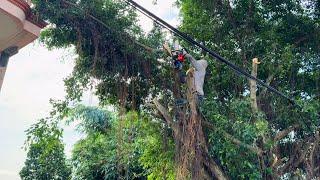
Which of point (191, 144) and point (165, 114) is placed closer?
point (191, 144)

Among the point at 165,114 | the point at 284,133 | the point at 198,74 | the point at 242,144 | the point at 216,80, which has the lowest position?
the point at 242,144

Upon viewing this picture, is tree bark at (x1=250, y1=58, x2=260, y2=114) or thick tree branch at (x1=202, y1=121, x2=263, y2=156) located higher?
tree bark at (x1=250, y1=58, x2=260, y2=114)

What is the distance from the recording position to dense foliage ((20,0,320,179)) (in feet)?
23.8

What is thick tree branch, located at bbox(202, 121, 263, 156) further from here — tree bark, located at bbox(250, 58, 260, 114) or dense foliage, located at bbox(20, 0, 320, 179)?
tree bark, located at bbox(250, 58, 260, 114)

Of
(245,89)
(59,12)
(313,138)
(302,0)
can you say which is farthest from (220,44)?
(59,12)

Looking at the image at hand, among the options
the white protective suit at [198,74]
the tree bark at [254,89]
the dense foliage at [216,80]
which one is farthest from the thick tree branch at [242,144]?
the white protective suit at [198,74]

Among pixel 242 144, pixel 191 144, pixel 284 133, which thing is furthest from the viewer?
pixel 284 133

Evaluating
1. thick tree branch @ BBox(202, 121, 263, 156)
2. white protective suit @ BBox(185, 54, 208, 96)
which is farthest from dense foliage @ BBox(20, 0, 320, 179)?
white protective suit @ BBox(185, 54, 208, 96)

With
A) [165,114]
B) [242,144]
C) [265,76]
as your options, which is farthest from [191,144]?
[265,76]

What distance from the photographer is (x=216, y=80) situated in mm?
8586

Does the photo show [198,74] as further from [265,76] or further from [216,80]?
[265,76]

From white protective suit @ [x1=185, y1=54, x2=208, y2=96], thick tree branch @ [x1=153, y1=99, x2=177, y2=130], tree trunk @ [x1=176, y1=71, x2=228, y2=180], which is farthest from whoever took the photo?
thick tree branch @ [x1=153, y1=99, x2=177, y2=130]

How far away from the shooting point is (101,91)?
28.3ft

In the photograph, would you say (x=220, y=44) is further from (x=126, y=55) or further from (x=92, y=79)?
(x=92, y=79)
